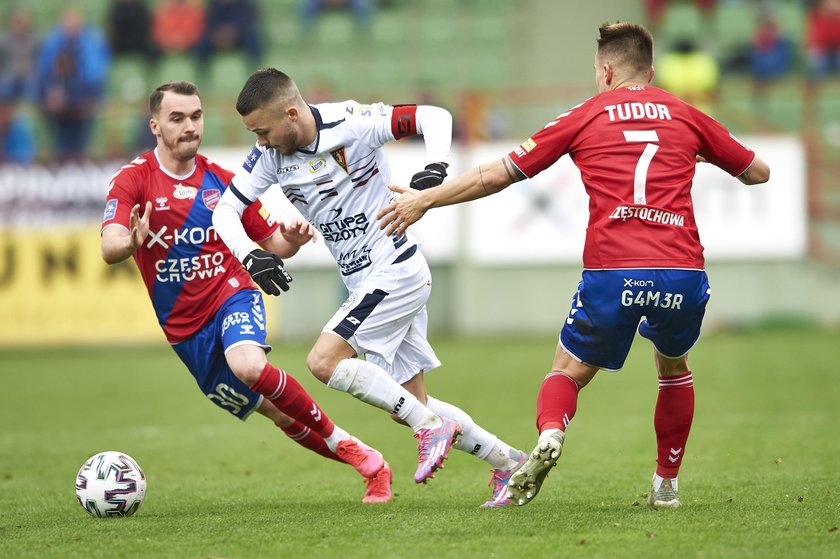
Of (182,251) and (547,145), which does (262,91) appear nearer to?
(182,251)

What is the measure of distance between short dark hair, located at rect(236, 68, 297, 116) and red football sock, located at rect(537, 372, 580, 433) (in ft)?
7.06

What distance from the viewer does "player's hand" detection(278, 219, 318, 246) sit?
7105 millimetres

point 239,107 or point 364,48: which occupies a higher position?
point 364,48

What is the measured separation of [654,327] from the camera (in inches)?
235

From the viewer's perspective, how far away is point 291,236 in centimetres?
716

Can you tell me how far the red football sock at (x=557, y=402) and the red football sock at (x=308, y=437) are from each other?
1.79 metres

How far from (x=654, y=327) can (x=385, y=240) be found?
1.67m

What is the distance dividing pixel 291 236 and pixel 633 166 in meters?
2.26

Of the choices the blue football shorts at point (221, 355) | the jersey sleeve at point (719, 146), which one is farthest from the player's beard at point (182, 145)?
the jersey sleeve at point (719, 146)

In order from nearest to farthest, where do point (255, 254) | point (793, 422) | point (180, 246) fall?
1. point (255, 254)
2. point (180, 246)
3. point (793, 422)

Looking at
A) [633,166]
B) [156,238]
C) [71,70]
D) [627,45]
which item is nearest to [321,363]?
[156,238]

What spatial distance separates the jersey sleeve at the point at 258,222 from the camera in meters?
7.56

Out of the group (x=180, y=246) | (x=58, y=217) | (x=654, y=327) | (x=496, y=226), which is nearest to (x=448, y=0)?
(x=496, y=226)

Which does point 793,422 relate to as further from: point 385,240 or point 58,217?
point 58,217
